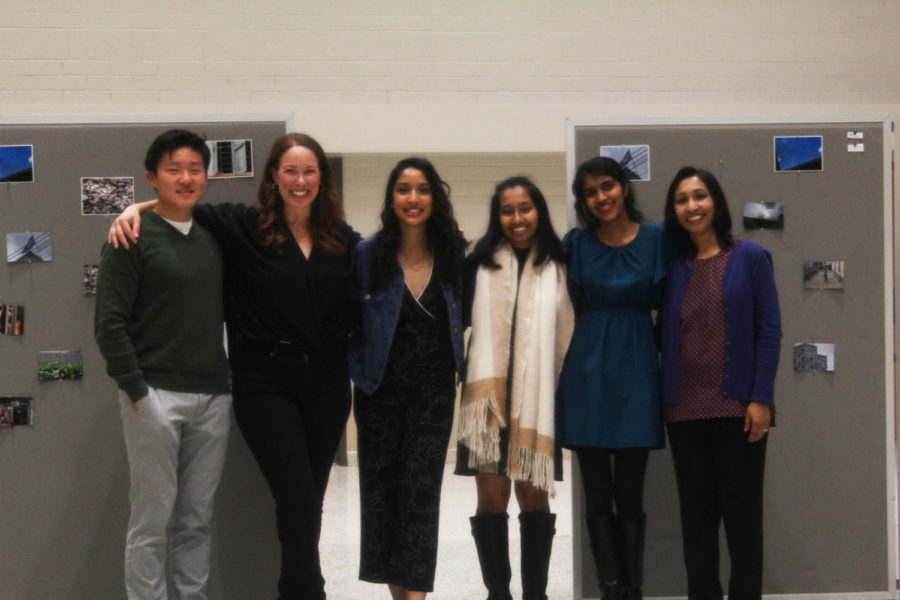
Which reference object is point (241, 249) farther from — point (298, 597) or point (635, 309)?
point (635, 309)

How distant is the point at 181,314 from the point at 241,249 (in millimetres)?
260

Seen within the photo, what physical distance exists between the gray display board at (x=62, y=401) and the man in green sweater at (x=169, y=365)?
51 centimetres

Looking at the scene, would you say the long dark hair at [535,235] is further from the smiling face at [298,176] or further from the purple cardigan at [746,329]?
the smiling face at [298,176]

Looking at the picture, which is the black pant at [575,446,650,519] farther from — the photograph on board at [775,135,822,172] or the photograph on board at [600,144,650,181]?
the photograph on board at [775,135,822,172]

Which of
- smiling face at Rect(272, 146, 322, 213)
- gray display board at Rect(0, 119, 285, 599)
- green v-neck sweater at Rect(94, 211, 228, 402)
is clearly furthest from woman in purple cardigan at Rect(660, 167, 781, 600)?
gray display board at Rect(0, 119, 285, 599)

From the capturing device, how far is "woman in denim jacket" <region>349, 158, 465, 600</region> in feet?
7.87

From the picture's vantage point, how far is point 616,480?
246cm

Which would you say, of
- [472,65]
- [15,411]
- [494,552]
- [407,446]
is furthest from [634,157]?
[472,65]

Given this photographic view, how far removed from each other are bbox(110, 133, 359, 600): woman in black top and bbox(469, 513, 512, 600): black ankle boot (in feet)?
1.67

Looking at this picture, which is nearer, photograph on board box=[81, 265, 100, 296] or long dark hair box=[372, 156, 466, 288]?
long dark hair box=[372, 156, 466, 288]

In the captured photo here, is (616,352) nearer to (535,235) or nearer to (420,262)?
(535,235)

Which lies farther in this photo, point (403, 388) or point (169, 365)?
point (403, 388)

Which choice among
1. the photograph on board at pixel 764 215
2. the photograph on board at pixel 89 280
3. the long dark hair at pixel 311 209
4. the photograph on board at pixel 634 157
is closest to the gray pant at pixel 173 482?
the long dark hair at pixel 311 209

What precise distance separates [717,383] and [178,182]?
5.28 feet
